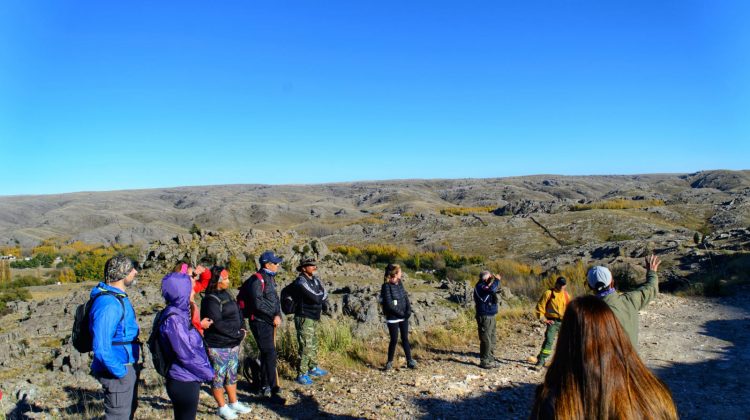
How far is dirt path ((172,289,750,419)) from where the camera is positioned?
225 inches

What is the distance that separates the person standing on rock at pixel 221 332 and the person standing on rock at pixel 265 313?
52cm

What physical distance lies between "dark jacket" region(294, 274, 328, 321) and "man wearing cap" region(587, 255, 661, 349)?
11.9 ft

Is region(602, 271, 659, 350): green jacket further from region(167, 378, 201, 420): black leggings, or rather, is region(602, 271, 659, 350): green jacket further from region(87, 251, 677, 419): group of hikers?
region(167, 378, 201, 420): black leggings

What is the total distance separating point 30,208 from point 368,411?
127m

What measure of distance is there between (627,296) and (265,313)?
402cm

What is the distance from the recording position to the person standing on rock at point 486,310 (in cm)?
722

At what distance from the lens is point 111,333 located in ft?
12.5

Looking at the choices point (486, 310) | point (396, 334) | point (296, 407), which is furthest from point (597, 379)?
point (486, 310)

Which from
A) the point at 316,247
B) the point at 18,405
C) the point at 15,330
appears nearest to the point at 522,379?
the point at 18,405

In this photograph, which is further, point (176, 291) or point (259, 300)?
point (259, 300)

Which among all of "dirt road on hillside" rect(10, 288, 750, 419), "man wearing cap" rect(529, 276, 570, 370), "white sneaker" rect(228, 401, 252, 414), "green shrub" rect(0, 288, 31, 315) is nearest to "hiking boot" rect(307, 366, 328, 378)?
"dirt road on hillside" rect(10, 288, 750, 419)

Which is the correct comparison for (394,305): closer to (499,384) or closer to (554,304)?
(499,384)

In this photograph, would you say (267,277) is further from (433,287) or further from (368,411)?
(433,287)

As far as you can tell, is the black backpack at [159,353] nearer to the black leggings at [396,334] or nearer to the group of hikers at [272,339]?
the group of hikers at [272,339]
